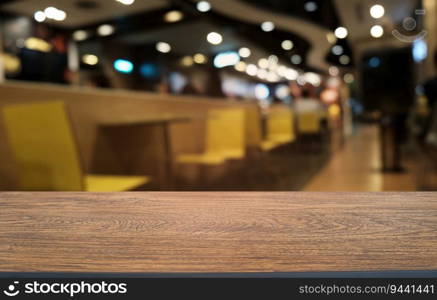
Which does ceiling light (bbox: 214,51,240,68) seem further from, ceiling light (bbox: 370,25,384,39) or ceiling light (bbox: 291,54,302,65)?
ceiling light (bbox: 370,25,384,39)

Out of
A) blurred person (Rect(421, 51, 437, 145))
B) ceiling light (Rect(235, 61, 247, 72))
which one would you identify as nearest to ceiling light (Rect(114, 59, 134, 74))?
ceiling light (Rect(235, 61, 247, 72))

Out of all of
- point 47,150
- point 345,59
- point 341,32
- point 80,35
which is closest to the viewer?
point 47,150

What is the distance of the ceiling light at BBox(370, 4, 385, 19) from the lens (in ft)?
5.56

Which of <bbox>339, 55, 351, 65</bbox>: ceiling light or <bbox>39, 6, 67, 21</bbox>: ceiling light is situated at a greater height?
<bbox>339, 55, 351, 65</bbox>: ceiling light

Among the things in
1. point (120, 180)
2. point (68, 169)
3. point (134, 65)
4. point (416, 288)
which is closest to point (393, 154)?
point (134, 65)

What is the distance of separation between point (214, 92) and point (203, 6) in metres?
0.90

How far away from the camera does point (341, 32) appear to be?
5.94 feet

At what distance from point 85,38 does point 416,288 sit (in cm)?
226

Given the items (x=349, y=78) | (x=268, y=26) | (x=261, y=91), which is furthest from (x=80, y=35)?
(x=349, y=78)

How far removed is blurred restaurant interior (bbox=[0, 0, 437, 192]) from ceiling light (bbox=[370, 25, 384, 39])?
12mm

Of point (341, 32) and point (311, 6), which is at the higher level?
point (311, 6)

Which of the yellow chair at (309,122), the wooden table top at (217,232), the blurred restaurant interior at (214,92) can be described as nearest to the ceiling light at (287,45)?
the blurred restaurant interior at (214,92)

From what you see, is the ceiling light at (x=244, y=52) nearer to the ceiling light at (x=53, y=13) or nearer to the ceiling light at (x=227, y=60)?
the ceiling light at (x=227, y=60)

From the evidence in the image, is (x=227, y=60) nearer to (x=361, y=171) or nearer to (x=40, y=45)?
(x=40, y=45)
